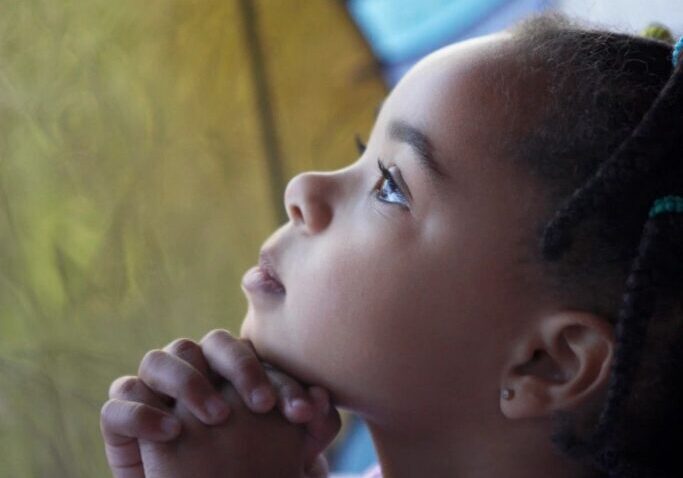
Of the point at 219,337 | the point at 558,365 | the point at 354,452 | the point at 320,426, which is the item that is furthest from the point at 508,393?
the point at 354,452

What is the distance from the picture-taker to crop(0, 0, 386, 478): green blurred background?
876mm

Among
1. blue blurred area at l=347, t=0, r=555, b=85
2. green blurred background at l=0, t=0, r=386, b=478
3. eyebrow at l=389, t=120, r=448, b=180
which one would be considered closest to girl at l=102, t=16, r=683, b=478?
eyebrow at l=389, t=120, r=448, b=180

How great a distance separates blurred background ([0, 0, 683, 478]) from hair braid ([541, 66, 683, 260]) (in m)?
0.34

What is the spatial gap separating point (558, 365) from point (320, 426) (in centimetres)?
24

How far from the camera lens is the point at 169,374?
2.56ft

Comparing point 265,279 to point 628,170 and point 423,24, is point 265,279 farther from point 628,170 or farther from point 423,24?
point 423,24

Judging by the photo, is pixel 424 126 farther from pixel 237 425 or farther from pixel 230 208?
pixel 230 208

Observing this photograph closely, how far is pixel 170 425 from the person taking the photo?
74 centimetres

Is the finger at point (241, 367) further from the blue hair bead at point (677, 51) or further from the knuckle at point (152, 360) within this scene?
the blue hair bead at point (677, 51)

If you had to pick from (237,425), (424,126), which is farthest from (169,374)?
Answer: (424,126)

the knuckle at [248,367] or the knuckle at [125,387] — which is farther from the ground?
the knuckle at [125,387]

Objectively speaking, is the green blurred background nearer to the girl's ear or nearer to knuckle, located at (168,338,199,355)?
knuckle, located at (168,338,199,355)

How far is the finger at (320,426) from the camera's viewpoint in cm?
81

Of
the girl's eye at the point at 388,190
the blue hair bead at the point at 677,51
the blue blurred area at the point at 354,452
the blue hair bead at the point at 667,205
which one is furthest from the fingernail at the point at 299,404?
the blue blurred area at the point at 354,452
